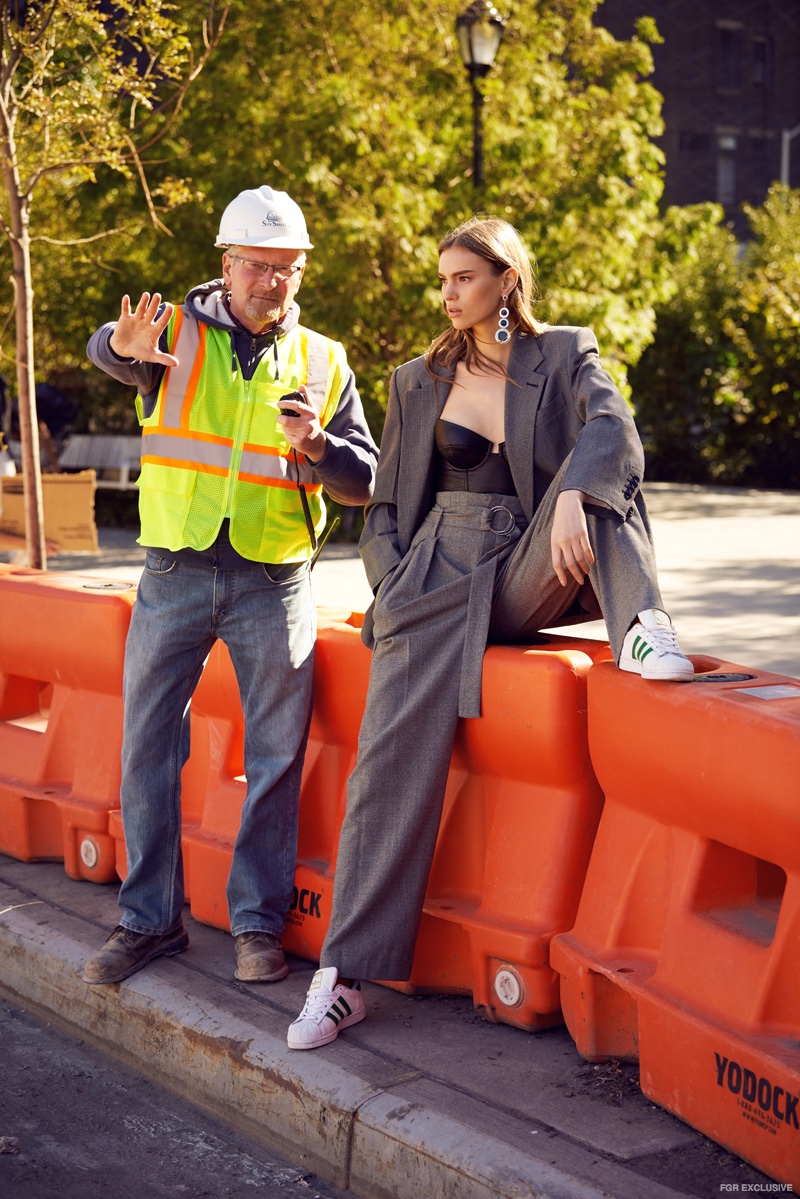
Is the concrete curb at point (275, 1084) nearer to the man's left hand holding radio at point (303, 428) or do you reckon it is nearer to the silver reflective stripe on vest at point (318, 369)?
the man's left hand holding radio at point (303, 428)

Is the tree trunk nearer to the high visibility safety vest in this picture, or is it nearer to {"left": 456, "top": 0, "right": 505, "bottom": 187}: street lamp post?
the high visibility safety vest

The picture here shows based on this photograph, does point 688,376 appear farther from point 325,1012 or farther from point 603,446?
point 325,1012

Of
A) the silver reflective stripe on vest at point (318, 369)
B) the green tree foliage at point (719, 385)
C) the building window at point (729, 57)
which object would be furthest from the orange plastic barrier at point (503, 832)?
the building window at point (729, 57)

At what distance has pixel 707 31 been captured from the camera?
1451 inches

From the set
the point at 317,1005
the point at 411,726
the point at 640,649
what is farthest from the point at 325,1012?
the point at 640,649

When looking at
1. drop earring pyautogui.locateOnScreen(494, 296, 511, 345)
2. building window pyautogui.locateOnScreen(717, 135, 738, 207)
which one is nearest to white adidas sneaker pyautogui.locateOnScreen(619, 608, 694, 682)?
drop earring pyautogui.locateOnScreen(494, 296, 511, 345)

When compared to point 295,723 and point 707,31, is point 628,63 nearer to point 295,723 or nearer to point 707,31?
point 295,723

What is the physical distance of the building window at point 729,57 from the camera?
3741 cm

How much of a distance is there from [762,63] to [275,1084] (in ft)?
129

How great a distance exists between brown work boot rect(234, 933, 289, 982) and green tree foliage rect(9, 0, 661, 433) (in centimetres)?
995

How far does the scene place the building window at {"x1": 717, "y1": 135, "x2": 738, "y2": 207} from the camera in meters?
38.3

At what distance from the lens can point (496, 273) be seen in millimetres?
3875

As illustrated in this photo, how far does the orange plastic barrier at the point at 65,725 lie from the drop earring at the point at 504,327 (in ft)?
5.46

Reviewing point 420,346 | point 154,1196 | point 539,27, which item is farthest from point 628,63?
point 154,1196
